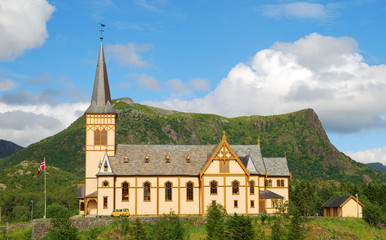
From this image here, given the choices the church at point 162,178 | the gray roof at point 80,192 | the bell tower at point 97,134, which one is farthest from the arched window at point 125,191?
the gray roof at point 80,192

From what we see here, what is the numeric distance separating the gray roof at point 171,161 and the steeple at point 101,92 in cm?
700

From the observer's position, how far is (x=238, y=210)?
74812mm

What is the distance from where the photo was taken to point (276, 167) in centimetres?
8412

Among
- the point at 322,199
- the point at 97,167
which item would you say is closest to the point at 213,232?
the point at 97,167

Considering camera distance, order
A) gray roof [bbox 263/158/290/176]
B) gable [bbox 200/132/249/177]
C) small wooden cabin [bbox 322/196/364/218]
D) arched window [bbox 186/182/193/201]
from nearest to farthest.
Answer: gable [bbox 200/132/249/177] < arched window [bbox 186/182/193/201] < small wooden cabin [bbox 322/196/364/218] < gray roof [bbox 263/158/290/176]

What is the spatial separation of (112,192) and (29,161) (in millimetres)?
116683

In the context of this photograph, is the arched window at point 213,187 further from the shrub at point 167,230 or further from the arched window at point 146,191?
the shrub at point 167,230

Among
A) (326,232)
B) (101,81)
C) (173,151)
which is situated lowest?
(326,232)

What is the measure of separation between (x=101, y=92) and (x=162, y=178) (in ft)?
60.9

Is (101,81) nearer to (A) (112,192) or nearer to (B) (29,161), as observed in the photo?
(A) (112,192)

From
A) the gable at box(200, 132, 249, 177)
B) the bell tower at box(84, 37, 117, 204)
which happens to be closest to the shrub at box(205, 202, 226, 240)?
the gable at box(200, 132, 249, 177)

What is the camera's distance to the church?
246 ft

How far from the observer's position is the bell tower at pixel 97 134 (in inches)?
3063

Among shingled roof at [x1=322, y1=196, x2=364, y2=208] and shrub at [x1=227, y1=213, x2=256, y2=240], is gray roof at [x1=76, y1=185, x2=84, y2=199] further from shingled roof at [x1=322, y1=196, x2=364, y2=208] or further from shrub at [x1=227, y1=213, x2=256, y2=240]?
shingled roof at [x1=322, y1=196, x2=364, y2=208]
